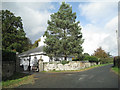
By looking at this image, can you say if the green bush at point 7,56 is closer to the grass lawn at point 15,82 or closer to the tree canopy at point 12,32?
the grass lawn at point 15,82

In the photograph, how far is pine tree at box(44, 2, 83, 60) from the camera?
767 inches

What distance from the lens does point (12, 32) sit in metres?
31.0

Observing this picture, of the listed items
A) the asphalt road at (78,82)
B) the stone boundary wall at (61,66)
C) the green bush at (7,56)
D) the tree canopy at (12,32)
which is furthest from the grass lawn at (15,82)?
the tree canopy at (12,32)

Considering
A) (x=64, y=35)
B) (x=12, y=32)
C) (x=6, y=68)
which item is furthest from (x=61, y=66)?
(x=12, y=32)

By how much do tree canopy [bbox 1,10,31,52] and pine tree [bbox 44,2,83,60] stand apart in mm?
12474

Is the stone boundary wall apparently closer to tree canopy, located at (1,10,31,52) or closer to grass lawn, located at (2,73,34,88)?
grass lawn, located at (2,73,34,88)

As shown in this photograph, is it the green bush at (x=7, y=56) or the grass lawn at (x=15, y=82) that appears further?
the green bush at (x=7, y=56)

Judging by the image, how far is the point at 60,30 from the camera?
21.1 meters

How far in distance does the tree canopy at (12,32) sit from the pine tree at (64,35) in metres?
12.5

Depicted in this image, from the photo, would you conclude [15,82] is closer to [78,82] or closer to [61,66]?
[78,82]

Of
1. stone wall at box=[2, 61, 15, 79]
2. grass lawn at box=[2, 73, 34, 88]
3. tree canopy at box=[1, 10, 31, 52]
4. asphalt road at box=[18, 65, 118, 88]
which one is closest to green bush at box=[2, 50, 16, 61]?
stone wall at box=[2, 61, 15, 79]

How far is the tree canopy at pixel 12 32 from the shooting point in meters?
29.0

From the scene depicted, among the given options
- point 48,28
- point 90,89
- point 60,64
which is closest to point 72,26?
point 48,28

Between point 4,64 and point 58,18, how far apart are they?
13.7 meters
